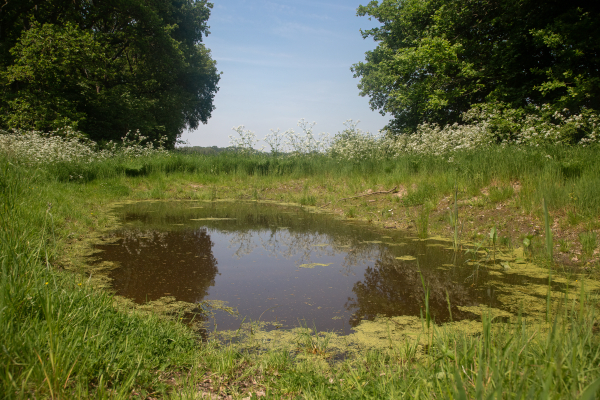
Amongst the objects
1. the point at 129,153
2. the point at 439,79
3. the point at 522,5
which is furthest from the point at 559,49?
the point at 129,153

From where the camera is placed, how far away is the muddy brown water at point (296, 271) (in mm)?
3086

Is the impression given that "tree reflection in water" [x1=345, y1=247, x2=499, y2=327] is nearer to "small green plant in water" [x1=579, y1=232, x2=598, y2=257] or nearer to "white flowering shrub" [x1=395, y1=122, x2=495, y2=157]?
"small green plant in water" [x1=579, y1=232, x2=598, y2=257]

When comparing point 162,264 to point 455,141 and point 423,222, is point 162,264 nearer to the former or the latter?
point 423,222

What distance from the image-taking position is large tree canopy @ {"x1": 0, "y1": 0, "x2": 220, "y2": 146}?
14.0 metres

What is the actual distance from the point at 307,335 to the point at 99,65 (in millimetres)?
18357

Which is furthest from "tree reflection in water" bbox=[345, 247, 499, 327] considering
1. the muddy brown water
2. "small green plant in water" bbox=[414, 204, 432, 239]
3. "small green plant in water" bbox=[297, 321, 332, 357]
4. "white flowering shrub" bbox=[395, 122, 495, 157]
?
"white flowering shrub" bbox=[395, 122, 495, 157]

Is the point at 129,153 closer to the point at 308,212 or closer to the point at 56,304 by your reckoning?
the point at 308,212

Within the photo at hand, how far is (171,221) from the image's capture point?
21.9 feet

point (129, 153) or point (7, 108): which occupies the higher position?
point (7, 108)

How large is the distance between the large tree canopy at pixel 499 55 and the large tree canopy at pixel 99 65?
12.4 m

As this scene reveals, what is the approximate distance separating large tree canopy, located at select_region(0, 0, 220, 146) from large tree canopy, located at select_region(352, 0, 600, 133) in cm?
1242

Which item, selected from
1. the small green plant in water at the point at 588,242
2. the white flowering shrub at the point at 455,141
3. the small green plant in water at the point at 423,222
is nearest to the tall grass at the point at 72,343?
the small green plant in water at the point at 423,222

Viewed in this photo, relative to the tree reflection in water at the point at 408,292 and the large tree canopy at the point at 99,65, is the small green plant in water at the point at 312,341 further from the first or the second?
the large tree canopy at the point at 99,65

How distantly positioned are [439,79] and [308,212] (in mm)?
9469
